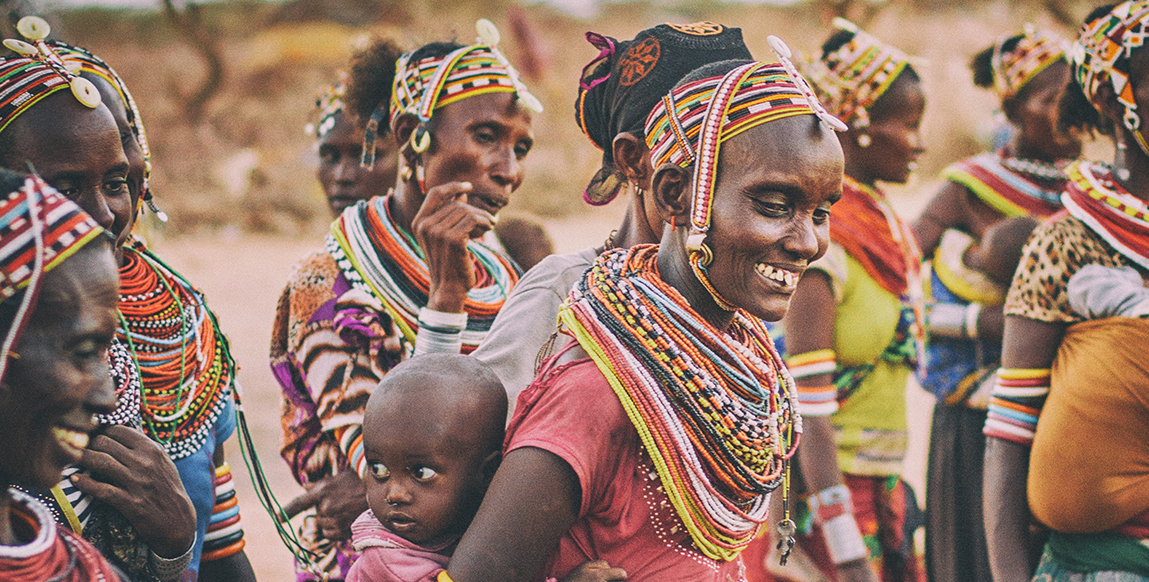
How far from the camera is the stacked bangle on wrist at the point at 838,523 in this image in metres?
3.84

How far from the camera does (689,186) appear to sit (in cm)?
221

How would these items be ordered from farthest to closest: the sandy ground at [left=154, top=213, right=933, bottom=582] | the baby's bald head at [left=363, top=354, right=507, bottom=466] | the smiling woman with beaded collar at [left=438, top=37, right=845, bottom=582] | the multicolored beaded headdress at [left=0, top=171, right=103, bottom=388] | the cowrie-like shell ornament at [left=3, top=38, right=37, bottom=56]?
1. the sandy ground at [left=154, top=213, right=933, bottom=582]
2. the cowrie-like shell ornament at [left=3, top=38, right=37, bottom=56]
3. the baby's bald head at [left=363, top=354, right=507, bottom=466]
4. the smiling woman with beaded collar at [left=438, top=37, right=845, bottom=582]
5. the multicolored beaded headdress at [left=0, top=171, right=103, bottom=388]

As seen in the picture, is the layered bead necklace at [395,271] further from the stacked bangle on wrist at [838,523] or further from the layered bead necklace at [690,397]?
the stacked bangle on wrist at [838,523]

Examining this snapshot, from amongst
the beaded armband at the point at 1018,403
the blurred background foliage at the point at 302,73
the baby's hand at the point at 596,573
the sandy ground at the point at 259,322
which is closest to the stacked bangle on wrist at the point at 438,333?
the baby's hand at the point at 596,573

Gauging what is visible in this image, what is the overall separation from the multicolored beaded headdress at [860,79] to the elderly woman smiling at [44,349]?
11.6 ft

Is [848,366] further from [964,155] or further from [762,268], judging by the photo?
[964,155]

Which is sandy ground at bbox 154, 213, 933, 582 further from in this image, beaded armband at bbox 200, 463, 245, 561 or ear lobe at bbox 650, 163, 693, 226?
ear lobe at bbox 650, 163, 693, 226

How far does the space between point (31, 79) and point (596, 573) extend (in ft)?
5.52

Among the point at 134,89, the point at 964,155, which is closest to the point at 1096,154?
the point at 964,155

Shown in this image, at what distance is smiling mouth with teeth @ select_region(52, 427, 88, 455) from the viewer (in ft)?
5.39

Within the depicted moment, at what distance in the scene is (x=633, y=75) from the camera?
9.45ft

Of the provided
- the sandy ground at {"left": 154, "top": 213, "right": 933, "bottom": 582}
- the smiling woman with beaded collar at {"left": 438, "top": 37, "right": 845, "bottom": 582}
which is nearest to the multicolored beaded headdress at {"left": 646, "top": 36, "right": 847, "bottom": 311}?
the smiling woman with beaded collar at {"left": 438, "top": 37, "right": 845, "bottom": 582}

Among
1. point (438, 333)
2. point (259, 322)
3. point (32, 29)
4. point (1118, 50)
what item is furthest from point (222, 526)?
point (259, 322)

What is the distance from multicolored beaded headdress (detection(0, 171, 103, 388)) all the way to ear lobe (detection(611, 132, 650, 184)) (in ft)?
4.82
